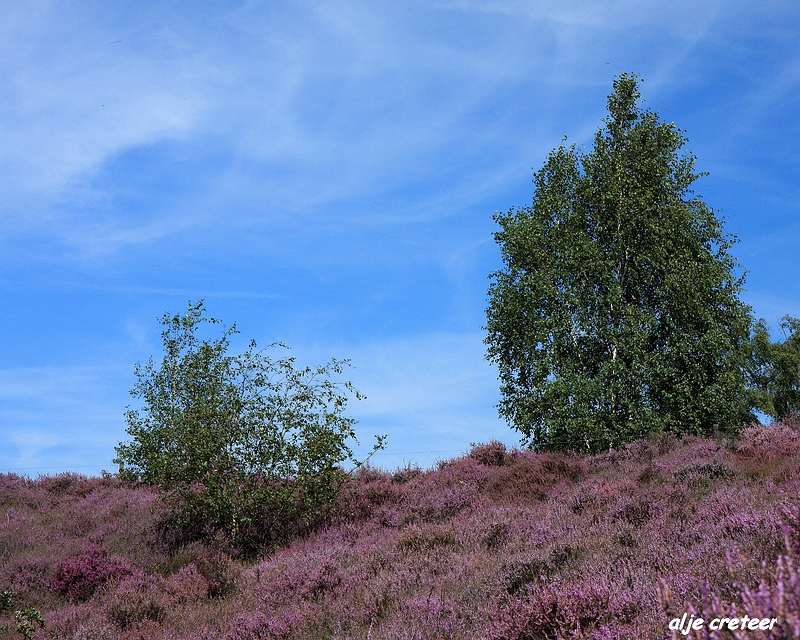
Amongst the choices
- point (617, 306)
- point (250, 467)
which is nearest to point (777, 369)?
point (617, 306)

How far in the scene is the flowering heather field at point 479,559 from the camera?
504cm

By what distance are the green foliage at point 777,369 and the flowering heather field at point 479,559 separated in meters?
23.8

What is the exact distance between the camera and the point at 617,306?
1944cm

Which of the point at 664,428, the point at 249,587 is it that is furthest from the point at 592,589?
the point at 664,428

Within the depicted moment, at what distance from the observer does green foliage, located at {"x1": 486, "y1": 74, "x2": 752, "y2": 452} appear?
18688 mm

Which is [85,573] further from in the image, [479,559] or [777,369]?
[777,369]

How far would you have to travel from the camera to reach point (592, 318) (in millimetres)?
19656

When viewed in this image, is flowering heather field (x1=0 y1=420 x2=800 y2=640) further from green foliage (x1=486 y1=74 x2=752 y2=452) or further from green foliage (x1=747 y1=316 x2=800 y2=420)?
green foliage (x1=747 y1=316 x2=800 y2=420)

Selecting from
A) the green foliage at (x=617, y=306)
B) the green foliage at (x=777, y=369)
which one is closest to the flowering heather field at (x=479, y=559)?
the green foliage at (x=617, y=306)

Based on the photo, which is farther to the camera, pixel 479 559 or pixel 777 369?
pixel 777 369

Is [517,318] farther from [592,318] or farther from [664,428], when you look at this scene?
[664,428]

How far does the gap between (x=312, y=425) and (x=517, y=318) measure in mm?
9306

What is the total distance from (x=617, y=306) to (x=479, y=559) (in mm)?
12920

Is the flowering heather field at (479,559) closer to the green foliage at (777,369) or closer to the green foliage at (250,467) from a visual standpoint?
the green foliage at (250,467)
